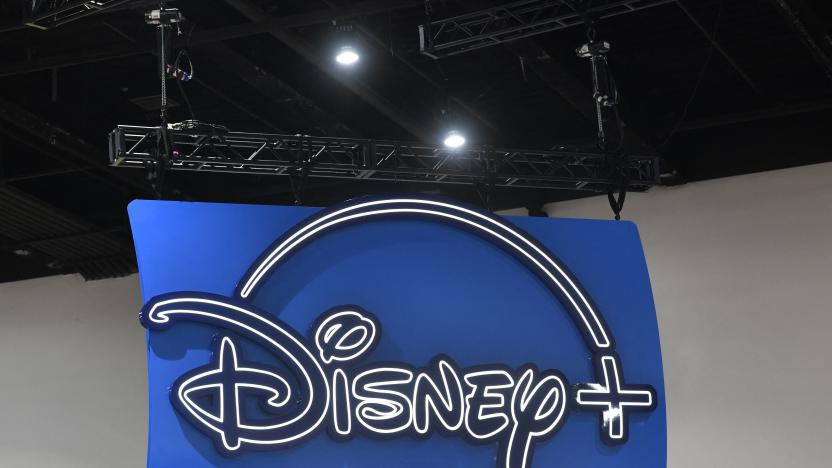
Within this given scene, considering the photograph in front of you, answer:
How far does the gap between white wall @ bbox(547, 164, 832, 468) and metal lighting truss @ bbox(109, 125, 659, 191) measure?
207 cm

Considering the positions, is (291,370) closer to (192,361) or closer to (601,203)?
(192,361)

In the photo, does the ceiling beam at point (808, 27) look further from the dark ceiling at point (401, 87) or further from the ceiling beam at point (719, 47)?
the ceiling beam at point (719, 47)

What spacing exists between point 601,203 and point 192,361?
19.4 ft

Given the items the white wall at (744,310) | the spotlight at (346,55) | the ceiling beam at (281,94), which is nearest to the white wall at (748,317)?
the white wall at (744,310)

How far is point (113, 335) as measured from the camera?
12.1 metres

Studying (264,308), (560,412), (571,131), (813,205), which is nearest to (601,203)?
(571,131)

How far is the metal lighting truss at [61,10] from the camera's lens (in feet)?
21.4

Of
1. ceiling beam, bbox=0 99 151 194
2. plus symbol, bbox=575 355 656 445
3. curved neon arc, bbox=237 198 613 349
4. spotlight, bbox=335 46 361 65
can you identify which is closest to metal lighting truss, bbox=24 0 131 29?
spotlight, bbox=335 46 361 65

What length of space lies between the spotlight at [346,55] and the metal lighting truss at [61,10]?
1717mm

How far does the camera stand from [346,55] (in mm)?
7895

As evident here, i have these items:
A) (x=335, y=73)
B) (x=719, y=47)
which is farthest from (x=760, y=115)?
(x=335, y=73)

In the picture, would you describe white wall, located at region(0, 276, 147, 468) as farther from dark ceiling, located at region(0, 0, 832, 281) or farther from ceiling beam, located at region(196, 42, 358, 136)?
ceiling beam, located at region(196, 42, 358, 136)

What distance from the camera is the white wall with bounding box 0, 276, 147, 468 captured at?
11.8m

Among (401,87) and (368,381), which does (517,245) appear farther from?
(401,87)
